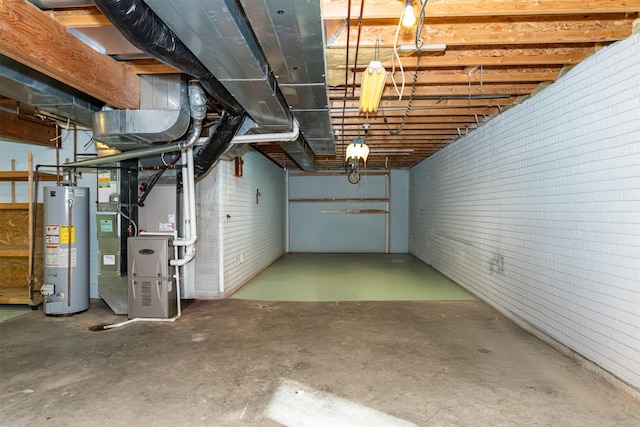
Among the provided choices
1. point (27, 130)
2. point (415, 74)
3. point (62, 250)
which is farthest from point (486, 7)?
point (27, 130)

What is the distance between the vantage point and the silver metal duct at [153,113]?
10.1 feet

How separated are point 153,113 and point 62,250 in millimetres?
2158

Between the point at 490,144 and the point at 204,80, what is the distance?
3591mm

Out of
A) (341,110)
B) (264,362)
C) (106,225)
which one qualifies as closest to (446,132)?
(341,110)

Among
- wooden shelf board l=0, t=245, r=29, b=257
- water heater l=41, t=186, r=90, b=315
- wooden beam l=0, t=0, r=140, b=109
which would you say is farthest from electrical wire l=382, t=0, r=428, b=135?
wooden shelf board l=0, t=245, r=29, b=257

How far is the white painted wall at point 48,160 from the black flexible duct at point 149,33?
3.09 metres

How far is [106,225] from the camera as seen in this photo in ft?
13.2

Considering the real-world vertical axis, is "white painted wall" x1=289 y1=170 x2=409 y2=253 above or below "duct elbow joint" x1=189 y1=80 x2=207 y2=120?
below

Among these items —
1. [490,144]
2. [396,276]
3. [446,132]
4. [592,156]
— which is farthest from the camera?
[396,276]

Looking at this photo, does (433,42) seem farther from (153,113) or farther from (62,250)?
(62,250)

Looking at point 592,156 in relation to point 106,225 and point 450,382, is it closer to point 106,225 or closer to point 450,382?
point 450,382

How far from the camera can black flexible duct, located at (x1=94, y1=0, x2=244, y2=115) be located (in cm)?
160

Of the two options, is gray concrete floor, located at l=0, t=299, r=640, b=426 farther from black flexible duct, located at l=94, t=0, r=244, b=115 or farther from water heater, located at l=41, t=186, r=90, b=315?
black flexible duct, located at l=94, t=0, r=244, b=115

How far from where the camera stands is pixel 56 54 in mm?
2127
